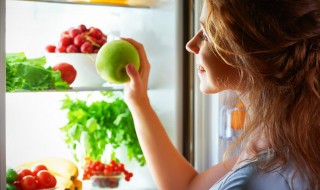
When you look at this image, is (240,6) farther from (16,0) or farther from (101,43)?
(16,0)

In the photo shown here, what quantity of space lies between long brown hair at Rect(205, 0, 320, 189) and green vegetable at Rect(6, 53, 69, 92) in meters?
0.81

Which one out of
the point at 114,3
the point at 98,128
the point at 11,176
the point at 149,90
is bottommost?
the point at 11,176

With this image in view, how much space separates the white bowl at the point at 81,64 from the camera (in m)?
1.91

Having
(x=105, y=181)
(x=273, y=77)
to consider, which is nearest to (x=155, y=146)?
(x=105, y=181)

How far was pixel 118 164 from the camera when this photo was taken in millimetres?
2051

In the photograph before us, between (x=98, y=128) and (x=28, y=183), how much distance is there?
421mm

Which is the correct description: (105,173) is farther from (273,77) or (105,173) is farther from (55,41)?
(273,77)

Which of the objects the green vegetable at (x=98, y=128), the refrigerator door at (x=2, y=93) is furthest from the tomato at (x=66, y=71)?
the refrigerator door at (x=2, y=93)

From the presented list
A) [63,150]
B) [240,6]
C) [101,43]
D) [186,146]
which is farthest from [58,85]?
[240,6]

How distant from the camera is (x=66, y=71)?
1.88 m

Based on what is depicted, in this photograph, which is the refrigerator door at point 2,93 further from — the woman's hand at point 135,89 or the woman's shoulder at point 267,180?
the woman's shoulder at point 267,180

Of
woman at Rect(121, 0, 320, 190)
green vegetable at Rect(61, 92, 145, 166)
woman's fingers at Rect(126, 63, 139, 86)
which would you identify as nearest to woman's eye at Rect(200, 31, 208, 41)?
woman at Rect(121, 0, 320, 190)

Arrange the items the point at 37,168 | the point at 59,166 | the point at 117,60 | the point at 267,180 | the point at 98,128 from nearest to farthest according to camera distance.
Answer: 1. the point at 267,180
2. the point at 117,60
3. the point at 37,168
4. the point at 59,166
5. the point at 98,128

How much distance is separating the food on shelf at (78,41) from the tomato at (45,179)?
0.49 m
